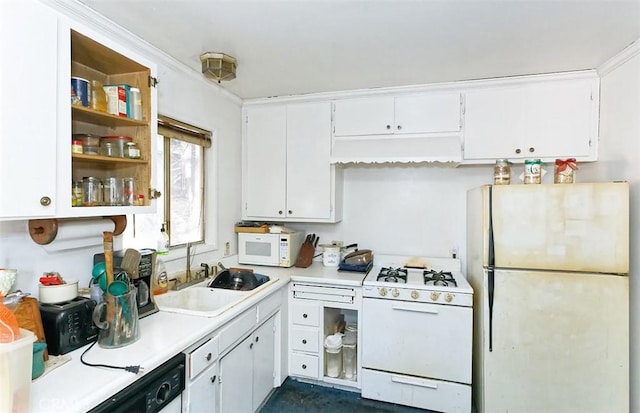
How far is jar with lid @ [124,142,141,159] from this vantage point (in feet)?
5.32

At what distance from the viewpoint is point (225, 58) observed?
6.78 ft

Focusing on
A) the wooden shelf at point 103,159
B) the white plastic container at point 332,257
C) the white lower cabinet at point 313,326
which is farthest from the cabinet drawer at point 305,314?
the wooden shelf at point 103,159

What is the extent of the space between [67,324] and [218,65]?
160 cm

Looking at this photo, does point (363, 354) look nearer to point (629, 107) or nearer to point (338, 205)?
point (338, 205)

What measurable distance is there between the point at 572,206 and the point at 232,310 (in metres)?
2.00

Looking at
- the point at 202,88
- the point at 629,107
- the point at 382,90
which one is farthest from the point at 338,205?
the point at 629,107

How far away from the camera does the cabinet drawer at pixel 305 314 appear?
2.52m

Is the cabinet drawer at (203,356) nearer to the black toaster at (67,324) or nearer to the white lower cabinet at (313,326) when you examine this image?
the black toaster at (67,324)

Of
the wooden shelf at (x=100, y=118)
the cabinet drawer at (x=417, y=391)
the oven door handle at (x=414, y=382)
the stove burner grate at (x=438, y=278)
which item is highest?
the wooden shelf at (x=100, y=118)

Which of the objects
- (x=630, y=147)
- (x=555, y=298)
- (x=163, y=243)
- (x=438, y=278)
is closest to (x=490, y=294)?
(x=555, y=298)

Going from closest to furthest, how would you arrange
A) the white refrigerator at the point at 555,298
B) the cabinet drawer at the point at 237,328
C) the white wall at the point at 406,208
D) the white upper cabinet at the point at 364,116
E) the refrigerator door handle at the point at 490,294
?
the cabinet drawer at the point at 237,328, the white refrigerator at the point at 555,298, the refrigerator door handle at the point at 490,294, the white upper cabinet at the point at 364,116, the white wall at the point at 406,208

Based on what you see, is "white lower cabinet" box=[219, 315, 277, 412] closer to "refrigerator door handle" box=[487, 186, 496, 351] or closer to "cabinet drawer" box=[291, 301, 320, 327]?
"cabinet drawer" box=[291, 301, 320, 327]

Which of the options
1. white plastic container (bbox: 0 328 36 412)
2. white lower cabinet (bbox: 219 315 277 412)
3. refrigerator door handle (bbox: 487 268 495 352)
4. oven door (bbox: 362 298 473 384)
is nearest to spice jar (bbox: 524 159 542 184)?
refrigerator door handle (bbox: 487 268 495 352)

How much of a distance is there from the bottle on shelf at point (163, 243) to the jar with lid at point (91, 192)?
68 centimetres
